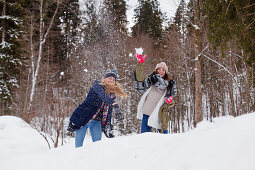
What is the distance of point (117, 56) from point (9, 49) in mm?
8683

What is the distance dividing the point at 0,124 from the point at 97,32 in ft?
46.0

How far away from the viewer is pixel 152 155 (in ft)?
6.03

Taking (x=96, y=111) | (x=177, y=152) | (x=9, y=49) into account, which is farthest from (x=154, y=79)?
(x=9, y=49)

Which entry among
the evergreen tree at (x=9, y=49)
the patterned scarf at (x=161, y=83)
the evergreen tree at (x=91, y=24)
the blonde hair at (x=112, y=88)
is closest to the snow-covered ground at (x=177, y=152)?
the blonde hair at (x=112, y=88)

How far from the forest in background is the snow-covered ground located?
3896 mm

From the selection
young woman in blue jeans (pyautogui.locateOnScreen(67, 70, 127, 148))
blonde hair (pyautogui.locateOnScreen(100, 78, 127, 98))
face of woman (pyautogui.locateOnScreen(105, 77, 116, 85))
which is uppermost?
face of woman (pyautogui.locateOnScreen(105, 77, 116, 85))

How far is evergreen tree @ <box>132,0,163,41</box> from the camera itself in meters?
25.1

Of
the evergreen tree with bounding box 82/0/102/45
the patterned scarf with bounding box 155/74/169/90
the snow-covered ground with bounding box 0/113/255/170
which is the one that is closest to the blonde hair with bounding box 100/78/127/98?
the patterned scarf with bounding box 155/74/169/90

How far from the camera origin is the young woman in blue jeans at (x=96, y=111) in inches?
131

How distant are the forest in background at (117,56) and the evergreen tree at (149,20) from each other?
5.3 inches

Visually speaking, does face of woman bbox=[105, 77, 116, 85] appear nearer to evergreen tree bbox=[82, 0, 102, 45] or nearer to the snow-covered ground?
the snow-covered ground

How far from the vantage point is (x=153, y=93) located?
3.91 metres

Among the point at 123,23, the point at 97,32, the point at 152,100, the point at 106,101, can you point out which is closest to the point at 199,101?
the point at 152,100

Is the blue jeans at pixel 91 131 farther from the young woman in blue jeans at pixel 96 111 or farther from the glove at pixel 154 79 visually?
the glove at pixel 154 79
